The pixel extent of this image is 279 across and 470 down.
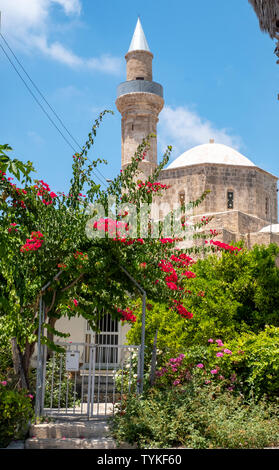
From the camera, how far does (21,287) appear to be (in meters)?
6.39

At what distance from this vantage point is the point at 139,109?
33.1m

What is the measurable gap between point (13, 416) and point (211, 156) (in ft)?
100

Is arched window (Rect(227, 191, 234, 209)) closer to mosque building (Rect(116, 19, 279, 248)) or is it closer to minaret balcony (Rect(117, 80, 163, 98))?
mosque building (Rect(116, 19, 279, 248))

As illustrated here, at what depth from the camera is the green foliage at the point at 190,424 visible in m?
6.43

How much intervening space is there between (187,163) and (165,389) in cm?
2812

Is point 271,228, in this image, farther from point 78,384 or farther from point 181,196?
point 78,384

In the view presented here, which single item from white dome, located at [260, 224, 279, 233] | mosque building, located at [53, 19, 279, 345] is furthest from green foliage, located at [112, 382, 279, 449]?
white dome, located at [260, 224, 279, 233]

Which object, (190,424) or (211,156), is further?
(211,156)

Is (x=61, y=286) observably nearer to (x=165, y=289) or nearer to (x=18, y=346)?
(x=18, y=346)

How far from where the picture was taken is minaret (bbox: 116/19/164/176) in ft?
108

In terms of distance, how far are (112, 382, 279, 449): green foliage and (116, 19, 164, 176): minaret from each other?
26.4 meters

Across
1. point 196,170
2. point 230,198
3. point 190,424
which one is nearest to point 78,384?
point 190,424

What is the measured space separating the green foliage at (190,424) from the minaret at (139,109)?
1039 inches
